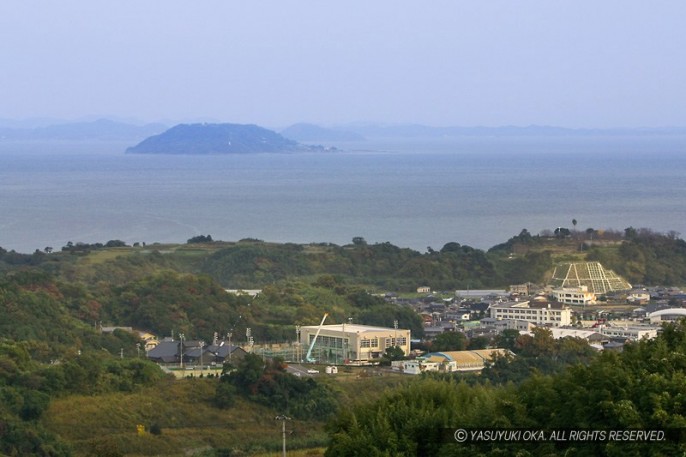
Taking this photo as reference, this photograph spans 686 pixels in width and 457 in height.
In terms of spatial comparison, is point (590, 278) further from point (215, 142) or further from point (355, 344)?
point (215, 142)

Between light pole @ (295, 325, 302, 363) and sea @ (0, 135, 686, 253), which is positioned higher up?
light pole @ (295, 325, 302, 363)

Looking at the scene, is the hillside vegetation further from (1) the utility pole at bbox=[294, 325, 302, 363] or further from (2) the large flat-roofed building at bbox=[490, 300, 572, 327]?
(2) the large flat-roofed building at bbox=[490, 300, 572, 327]

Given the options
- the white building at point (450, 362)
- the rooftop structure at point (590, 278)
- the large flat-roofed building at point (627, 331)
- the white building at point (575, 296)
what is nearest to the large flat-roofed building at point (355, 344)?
the white building at point (450, 362)

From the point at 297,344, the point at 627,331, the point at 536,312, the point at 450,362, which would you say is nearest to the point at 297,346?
the point at 297,344

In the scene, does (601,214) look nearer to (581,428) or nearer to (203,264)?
(203,264)

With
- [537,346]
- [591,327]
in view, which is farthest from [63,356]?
[591,327]

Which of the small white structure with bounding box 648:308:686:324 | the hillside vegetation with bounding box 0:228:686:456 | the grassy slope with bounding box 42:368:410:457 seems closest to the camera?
the hillside vegetation with bounding box 0:228:686:456

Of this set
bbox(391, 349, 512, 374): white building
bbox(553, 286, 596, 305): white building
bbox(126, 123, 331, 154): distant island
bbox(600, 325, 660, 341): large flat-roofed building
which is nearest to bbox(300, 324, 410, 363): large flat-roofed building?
bbox(391, 349, 512, 374): white building

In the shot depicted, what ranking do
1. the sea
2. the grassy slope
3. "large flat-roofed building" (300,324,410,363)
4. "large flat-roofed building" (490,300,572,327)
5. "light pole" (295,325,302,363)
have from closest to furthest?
the grassy slope
"large flat-roofed building" (300,324,410,363)
"light pole" (295,325,302,363)
"large flat-roofed building" (490,300,572,327)
the sea
